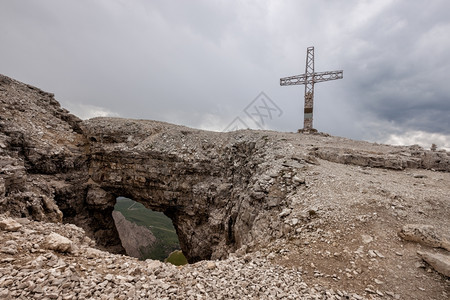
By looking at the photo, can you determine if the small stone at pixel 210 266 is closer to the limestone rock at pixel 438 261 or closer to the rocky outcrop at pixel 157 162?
the limestone rock at pixel 438 261

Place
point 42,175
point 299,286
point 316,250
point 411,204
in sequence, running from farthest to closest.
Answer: point 42,175, point 411,204, point 316,250, point 299,286

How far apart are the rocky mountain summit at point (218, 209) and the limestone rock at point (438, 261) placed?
0.04m

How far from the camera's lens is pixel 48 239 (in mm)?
5719

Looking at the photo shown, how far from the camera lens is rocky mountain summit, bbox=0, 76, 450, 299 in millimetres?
4875

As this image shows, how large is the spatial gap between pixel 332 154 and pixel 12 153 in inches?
1064

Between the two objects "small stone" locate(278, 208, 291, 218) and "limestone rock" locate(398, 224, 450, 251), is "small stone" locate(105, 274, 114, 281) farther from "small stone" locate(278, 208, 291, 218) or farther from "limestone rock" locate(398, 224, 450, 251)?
"limestone rock" locate(398, 224, 450, 251)

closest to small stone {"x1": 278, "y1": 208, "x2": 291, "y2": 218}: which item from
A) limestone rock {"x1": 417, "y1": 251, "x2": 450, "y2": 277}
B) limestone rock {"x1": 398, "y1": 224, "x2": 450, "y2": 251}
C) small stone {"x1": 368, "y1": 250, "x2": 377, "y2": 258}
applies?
small stone {"x1": 368, "y1": 250, "x2": 377, "y2": 258}

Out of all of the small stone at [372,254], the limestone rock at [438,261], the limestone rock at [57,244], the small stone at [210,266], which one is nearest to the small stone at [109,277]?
the limestone rock at [57,244]

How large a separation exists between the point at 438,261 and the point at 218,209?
1731cm

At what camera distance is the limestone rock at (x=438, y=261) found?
4992 millimetres

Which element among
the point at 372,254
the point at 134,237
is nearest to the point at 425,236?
the point at 372,254

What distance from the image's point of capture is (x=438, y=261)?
16.9 feet

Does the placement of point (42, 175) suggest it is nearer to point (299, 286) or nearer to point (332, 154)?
point (299, 286)

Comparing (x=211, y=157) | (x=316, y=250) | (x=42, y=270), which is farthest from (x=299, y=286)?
(x=211, y=157)
